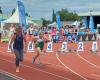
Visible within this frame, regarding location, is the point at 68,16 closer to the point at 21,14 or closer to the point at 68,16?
the point at 68,16

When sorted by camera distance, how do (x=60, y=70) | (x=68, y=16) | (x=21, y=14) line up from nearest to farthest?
(x=60, y=70) < (x=21, y=14) < (x=68, y=16)

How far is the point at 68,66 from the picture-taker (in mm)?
19047

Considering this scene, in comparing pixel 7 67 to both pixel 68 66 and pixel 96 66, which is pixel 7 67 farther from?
pixel 96 66

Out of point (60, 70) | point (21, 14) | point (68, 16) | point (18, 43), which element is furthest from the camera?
point (68, 16)

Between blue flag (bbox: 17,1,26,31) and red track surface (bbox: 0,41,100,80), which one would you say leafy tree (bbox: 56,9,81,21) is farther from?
red track surface (bbox: 0,41,100,80)

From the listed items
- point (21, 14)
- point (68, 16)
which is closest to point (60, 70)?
point (21, 14)

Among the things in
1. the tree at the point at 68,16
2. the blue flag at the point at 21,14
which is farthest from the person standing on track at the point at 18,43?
the tree at the point at 68,16

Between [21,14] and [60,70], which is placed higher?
[21,14]

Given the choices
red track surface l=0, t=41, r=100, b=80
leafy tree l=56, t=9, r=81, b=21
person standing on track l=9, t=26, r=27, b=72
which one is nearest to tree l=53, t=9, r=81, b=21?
leafy tree l=56, t=9, r=81, b=21

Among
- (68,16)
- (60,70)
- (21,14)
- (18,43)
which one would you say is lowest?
(60,70)

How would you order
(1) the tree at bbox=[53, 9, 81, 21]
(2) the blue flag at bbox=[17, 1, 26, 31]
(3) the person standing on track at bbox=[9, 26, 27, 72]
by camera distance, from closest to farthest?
1. (3) the person standing on track at bbox=[9, 26, 27, 72]
2. (2) the blue flag at bbox=[17, 1, 26, 31]
3. (1) the tree at bbox=[53, 9, 81, 21]

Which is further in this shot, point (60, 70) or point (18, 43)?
point (60, 70)

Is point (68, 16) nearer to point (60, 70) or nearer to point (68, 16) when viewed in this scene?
point (68, 16)

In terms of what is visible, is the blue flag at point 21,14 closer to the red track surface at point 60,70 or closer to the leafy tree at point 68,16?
the red track surface at point 60,70
